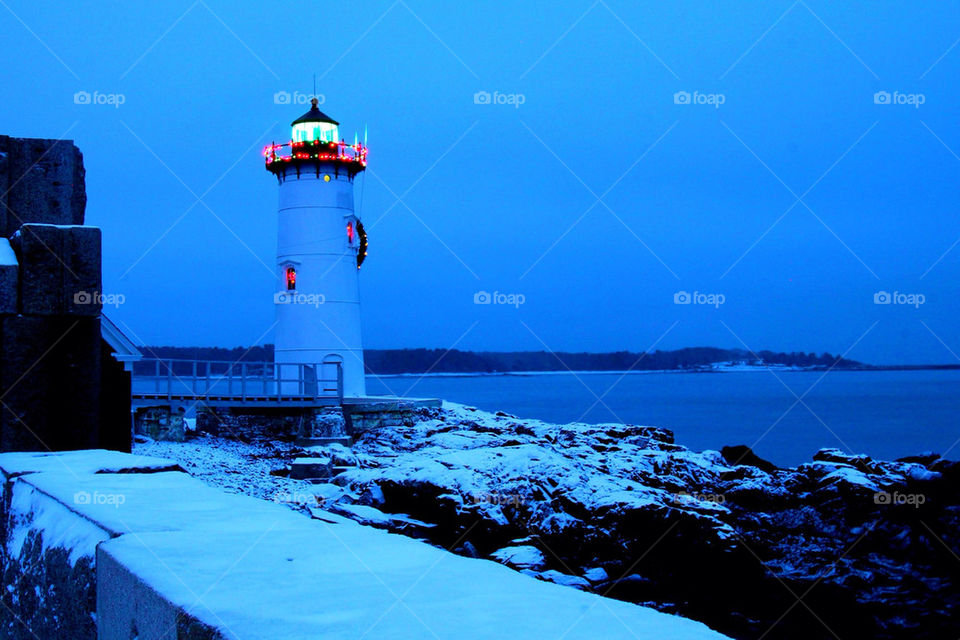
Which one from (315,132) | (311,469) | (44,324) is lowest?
(311,469)

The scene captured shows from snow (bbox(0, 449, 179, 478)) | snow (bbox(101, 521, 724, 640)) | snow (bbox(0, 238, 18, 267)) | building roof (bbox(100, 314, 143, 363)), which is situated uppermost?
snow (bbox(0, 238, 18, 267))

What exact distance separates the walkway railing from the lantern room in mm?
6899

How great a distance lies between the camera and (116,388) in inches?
218

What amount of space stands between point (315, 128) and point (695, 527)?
18.6 metres

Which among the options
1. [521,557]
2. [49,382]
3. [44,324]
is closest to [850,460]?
[521,557]

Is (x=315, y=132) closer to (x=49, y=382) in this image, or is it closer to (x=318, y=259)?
(x=318, y=259)

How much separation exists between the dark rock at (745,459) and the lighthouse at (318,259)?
435 inches

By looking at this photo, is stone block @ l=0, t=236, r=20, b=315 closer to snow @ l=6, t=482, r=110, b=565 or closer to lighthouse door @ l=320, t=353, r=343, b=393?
snow @ l=6, t=482, r=110, b=565

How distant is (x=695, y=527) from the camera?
11648mm

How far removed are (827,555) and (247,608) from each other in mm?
12288

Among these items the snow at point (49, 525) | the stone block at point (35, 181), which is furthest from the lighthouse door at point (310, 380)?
the snow at point (49, 525)

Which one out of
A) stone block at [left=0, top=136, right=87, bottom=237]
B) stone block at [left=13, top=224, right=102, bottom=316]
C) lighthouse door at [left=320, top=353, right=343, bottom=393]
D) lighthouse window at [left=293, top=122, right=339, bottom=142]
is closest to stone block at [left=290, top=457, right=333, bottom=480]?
lighthouse door at [left=320, top=353, right=343, bottom=393]

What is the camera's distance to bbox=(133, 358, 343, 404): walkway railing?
2123 cm

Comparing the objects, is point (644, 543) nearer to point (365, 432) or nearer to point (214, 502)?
point (214, 502)
